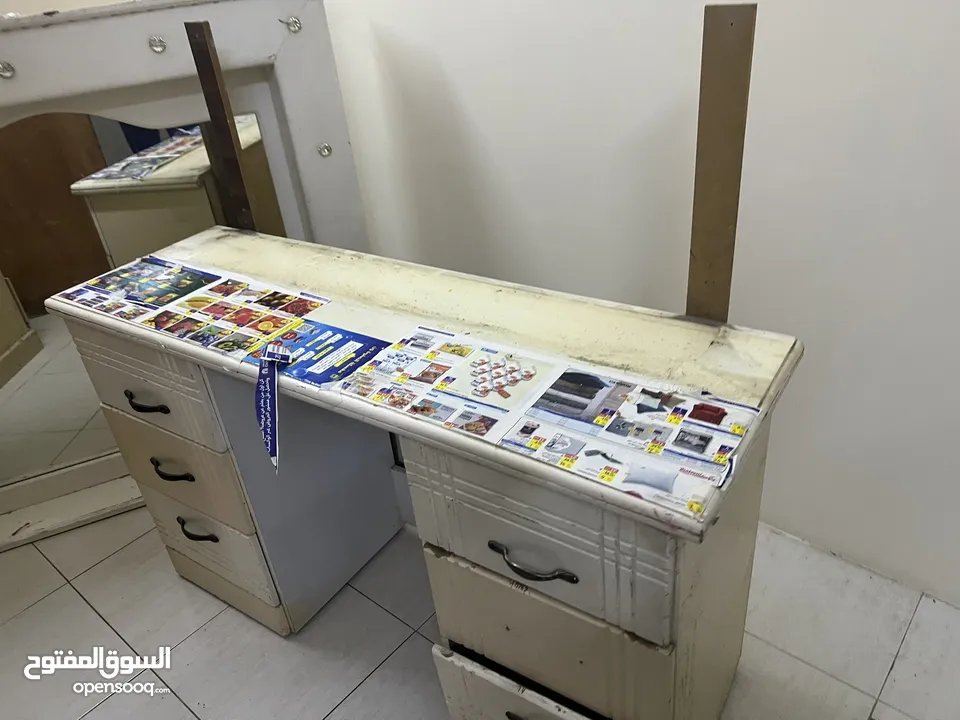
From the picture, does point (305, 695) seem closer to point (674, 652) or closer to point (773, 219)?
point (674, 652)

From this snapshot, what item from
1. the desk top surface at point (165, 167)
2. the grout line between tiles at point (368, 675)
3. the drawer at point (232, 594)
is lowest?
the grout line between tiles at point (368, 675)

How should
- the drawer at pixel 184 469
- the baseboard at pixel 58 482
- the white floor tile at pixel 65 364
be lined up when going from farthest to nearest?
the white floor tile at pixel 65 364 → the baseboard at pixel 58 482 → the drawer at pixel 184 469

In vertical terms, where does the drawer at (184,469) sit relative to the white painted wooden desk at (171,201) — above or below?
below

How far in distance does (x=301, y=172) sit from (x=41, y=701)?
1.30m

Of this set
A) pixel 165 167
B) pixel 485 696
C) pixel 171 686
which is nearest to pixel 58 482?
pixel 171 686

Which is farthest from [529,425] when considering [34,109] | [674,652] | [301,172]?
[34,109]

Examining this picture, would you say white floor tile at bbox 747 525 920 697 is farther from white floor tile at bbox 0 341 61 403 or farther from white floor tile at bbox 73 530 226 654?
white floor tile at bbox 0 341 61 403

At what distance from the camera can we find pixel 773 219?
129 cm

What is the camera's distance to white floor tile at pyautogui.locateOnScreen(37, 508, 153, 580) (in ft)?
6.13

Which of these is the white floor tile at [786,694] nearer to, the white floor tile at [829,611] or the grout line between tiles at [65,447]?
the white floor tile at [829,611]

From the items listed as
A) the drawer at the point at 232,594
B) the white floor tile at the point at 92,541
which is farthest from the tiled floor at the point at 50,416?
the drawer at the point at 232,594

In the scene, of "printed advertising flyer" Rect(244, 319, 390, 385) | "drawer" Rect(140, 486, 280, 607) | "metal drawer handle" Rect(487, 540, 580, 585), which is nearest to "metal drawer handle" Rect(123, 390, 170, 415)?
"drawer" Rect(140, 486, 280, 607)

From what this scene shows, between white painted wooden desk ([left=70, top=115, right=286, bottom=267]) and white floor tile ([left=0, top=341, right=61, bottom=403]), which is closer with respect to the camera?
white painted wooden desk ([left=70, top=115, right=286, bottom=267])

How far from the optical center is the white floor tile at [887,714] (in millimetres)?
1282
